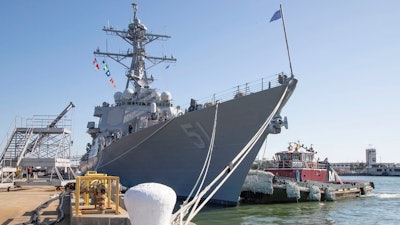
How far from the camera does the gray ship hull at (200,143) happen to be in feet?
45.2

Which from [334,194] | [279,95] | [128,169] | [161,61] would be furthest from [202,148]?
[161,61]

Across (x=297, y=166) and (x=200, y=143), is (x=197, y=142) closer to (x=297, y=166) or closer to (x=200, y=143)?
(x=200, y=143)

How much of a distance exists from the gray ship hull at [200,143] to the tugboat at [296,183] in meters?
5.04

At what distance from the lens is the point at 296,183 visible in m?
21.5

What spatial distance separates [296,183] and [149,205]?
20169 millimetres

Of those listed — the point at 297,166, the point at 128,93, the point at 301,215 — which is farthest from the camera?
the point at 297,166

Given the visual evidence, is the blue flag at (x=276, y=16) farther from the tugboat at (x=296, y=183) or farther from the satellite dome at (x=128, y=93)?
the satellite dome at (x=128, y=93)

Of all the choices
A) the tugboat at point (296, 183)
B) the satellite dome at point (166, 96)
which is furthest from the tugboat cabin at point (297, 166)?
the satellite dome at point (166, 96)

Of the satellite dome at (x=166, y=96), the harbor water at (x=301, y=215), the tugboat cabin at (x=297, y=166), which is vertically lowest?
the harbor water at (x=301, y=215)

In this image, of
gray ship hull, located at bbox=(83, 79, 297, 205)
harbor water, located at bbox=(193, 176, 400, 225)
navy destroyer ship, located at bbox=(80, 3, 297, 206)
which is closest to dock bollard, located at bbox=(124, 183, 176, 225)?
navy destroyer ship, located at bbox=(80, 3, 297, 206)

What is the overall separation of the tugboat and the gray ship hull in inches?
198

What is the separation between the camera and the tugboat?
2020 centimetres

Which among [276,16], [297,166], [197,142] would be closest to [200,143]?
[197,142]

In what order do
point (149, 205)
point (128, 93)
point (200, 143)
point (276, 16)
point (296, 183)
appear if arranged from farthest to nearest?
point (128, 93) → point (296, 183) → point (200, 143) → point (276, 16) → point (149, 205)
